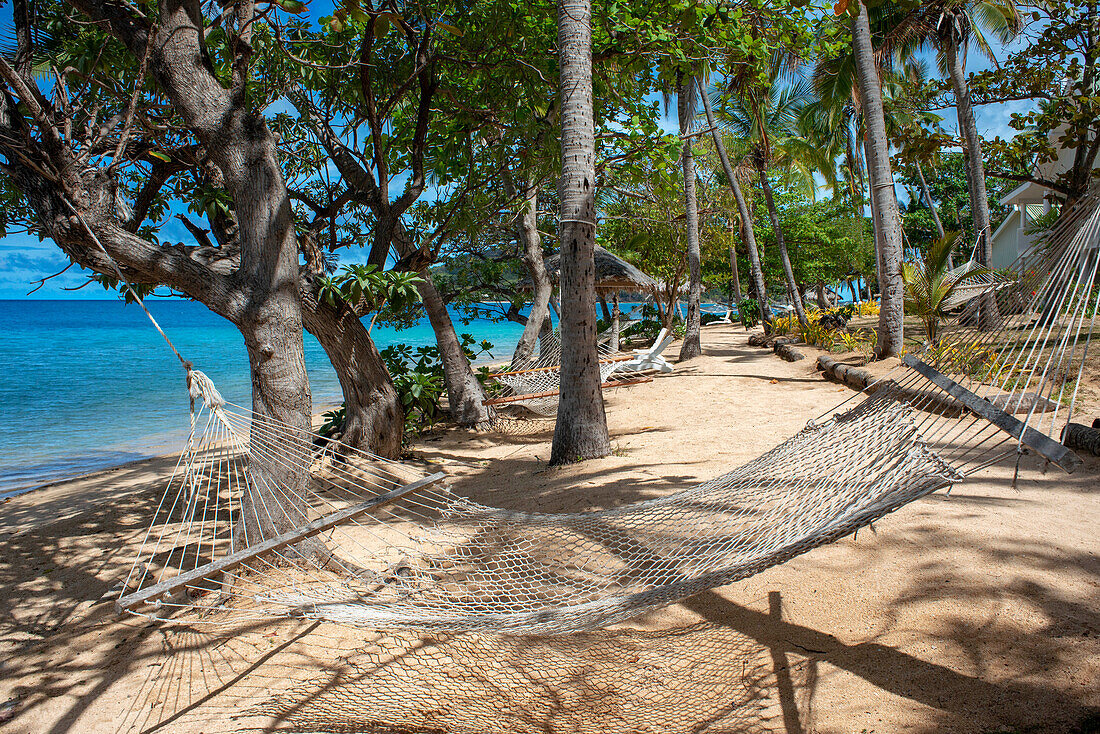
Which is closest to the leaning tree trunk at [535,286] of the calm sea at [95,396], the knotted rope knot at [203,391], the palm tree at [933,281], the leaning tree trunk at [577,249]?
the leaning tree trunk at [577,249]

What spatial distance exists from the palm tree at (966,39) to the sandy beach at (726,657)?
678cm

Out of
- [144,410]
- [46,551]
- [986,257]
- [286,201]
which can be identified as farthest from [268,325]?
[144,410]

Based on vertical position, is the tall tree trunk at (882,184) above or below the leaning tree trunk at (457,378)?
above

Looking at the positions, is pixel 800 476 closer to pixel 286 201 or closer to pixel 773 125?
pixel 286 201

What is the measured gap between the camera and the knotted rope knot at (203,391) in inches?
88.4

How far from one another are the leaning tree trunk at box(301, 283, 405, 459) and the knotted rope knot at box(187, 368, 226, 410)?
4.68 ft

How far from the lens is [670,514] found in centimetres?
235

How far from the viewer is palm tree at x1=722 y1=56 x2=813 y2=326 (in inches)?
477

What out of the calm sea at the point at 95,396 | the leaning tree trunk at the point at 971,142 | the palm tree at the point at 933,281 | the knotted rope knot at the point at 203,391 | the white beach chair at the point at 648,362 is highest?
the leaning tree trunk at the point at 971,142

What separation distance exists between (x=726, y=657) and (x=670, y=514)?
0.56m

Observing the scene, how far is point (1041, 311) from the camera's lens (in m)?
1.47

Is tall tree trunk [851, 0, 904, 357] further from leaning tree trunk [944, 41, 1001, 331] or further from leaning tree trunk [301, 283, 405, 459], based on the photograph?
leaning tree trunk [301, 283, 405, 459]

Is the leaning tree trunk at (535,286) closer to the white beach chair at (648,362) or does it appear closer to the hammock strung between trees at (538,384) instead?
the hammock strung between trees at (538,384)

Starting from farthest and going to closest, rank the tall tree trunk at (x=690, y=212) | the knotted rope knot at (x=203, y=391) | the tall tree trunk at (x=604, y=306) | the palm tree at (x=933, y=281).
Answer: the tall tree trunk at (x=604, y=306) < the tall tree trunk at (x=690, y=212) < the palm tree at (x=933, y=281) < the knotted rope knot at (x=203, y=391)
